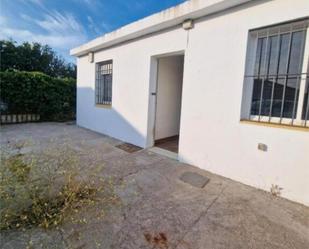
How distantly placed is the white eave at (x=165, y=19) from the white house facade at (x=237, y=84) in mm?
17

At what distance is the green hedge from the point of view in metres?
7.16

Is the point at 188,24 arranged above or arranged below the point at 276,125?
above

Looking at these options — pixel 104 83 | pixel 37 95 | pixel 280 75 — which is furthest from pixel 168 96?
pixel 37 95

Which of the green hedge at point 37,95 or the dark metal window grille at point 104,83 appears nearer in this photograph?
the dark metal window grille at point 104,83

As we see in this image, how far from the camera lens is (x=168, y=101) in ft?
16.8

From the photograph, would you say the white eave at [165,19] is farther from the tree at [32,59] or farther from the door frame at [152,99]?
the tree at [32,59]

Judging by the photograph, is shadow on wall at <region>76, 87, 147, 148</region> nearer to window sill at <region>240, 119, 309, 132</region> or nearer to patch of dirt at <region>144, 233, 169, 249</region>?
window sill at <region>240, 119, 309, 132</region>

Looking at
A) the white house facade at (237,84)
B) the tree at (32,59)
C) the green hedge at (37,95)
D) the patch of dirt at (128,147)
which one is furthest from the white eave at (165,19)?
the tree at (32,59)

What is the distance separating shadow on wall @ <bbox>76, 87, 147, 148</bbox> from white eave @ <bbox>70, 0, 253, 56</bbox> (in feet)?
6.49

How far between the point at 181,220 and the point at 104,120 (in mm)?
4631

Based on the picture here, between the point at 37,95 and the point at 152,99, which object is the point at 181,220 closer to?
the point at 152,99

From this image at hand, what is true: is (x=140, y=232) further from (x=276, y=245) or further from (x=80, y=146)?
(x=80, y=146)

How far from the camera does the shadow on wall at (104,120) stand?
5000mm

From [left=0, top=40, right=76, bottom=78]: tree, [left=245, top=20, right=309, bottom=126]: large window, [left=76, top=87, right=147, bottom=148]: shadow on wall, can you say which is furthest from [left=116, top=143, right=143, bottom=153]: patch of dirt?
[left=0, top=40, right=76, bottom=78]: tree
